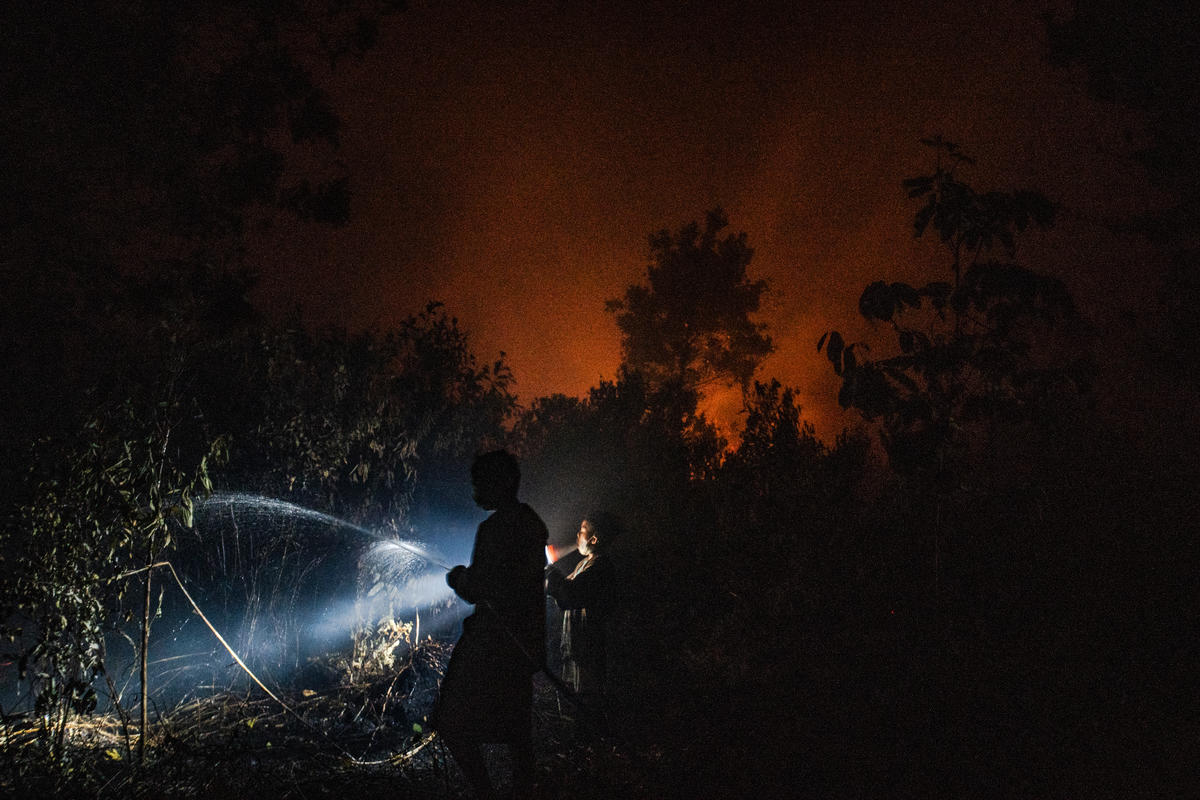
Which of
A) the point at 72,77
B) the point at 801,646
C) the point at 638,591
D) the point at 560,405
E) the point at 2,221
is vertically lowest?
the point at 801,646

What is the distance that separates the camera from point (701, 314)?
1155 inches

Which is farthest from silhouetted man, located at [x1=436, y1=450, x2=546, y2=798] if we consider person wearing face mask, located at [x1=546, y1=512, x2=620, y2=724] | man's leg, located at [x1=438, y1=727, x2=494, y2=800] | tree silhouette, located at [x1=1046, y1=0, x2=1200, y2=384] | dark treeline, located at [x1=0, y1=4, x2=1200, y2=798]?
tree silhouette, located at [x1=1046, y1=0, x2=1200, y2=384]

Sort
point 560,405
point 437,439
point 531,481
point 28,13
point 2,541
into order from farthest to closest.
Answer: point 560,405 → point 531,481 → point 437,439 → point 28,13 → point 2,541

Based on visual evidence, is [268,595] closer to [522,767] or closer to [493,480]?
[522,767]

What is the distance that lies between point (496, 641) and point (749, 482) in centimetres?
661

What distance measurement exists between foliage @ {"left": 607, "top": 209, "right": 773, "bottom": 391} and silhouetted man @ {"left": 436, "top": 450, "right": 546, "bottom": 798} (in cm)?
2434

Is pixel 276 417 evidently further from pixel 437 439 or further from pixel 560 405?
pixel 560 405

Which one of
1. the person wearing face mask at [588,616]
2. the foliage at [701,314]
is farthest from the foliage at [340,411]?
the foliage at [701,314]

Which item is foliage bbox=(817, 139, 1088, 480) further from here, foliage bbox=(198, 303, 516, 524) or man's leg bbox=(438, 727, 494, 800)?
foliage bbox=(198, 303, 516, 524)

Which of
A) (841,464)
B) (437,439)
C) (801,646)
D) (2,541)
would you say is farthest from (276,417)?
(841,464)

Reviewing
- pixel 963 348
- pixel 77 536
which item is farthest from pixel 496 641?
pixel 963 348

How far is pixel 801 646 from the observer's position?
25.8ft

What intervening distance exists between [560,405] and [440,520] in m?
4.75

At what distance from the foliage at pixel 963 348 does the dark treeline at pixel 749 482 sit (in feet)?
0.11
